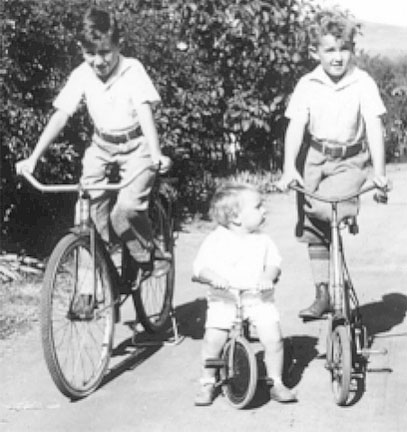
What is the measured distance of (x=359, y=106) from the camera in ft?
19.4

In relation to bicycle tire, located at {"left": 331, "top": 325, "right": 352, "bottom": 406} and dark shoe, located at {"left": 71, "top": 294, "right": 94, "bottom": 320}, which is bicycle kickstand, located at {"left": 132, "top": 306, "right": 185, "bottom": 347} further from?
bicycle tire, located at {"left": 331, "top": 325, "right": 352, "bottom": 406}

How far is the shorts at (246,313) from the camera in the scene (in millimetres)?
5230

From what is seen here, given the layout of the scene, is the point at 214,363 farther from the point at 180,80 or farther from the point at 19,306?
the point at 180,80

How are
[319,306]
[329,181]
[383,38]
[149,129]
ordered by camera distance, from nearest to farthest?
1. [149,129]
2. [329,181]
3. [319,306]
4. [383,38]

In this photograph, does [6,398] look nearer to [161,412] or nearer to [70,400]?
[70,400]

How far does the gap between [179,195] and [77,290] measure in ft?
17.0

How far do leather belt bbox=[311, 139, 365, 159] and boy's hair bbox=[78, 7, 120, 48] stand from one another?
1.30 meters

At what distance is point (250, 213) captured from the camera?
5.29 meters

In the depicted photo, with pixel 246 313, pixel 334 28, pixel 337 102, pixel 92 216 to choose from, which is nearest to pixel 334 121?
pixel 337 102

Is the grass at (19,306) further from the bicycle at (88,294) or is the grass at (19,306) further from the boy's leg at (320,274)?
the boy's leg at (320,274)

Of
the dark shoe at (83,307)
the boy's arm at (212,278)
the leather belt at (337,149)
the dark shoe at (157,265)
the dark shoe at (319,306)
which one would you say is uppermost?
the leather belt at (337,149)

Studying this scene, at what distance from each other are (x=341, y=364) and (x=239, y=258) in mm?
715

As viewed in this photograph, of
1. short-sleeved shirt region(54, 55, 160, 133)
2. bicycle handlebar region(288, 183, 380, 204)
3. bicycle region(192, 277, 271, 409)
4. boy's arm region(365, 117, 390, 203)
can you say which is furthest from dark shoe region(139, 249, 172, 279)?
boy's arm region(365, 117, 390, 203)

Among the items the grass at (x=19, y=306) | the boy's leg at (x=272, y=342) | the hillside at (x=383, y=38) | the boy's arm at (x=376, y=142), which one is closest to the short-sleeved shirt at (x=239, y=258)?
the boy's leg at (x=272, y=342)
